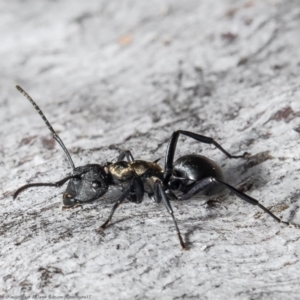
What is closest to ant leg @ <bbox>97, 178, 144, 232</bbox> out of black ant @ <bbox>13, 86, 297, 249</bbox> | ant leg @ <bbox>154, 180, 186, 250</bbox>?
black ant @ <bbox>13, 86, 297, 249</bbox>

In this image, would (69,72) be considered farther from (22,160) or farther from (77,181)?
(77,181)

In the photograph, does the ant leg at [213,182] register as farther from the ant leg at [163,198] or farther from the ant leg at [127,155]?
the ant leg at [127,155]

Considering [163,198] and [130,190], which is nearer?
[163,198]

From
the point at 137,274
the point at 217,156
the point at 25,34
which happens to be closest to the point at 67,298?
the point at 137,274

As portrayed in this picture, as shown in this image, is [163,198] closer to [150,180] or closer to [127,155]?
[150,180]

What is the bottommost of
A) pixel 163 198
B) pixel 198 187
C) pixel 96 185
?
pixel 198 187

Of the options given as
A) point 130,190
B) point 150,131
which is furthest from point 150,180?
point 150,131

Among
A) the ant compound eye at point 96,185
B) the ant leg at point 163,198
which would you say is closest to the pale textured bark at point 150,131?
the ant leg at point 163,198

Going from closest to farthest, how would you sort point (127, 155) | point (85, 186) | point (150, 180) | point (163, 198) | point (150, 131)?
1. point (163, 198)
2. point (85, 186)
3. point (150, 180)
4. point (127, 155)
5. point (150, 131)
